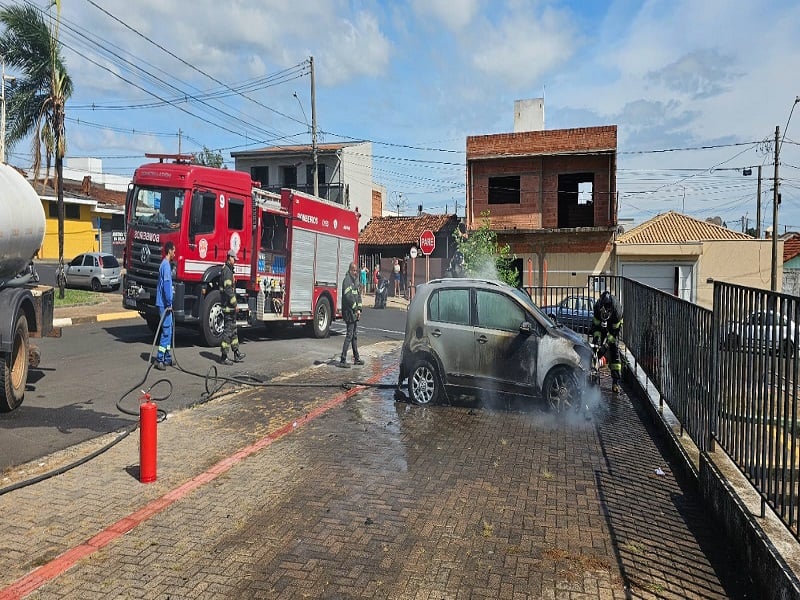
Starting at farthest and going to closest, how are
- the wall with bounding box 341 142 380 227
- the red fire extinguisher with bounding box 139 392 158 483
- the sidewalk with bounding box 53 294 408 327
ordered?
the wall with bounding box 341 142 380 227 → the sidewalk with bounding box 53 294 408 327 → the red fire extinguisher with bounding box 139 392 158 483

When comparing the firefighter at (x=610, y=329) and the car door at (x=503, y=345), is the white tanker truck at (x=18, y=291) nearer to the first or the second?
the car door at (x=503, y=345)

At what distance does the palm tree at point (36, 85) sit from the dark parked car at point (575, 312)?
15.6 metres

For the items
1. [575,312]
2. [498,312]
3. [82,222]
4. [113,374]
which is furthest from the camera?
[82,222]

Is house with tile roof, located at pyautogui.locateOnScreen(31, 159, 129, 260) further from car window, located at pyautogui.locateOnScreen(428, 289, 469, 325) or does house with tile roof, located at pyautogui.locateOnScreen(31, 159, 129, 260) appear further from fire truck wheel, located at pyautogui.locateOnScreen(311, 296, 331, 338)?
car window, located at pyautogui.locateOnScreen(428, 289, 469, 325)

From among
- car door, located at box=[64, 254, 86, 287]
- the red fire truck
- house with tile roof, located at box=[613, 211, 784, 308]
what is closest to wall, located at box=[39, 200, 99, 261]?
car door, located at box=[64, 254, 86, 287]

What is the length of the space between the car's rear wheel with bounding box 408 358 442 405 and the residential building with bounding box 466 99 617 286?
21.9m

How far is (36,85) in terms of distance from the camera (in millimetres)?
19422

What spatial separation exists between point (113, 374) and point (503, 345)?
614cm

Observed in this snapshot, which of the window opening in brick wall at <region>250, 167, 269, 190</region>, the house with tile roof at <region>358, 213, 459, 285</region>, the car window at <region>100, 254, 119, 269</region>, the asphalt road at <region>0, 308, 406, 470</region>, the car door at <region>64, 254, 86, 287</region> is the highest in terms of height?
the window opening in brick wall at <region>250, 167, 269, 190</region>

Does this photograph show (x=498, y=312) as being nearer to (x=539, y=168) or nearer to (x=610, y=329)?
(x=610, y=329)

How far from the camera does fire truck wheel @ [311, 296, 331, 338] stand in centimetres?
1584

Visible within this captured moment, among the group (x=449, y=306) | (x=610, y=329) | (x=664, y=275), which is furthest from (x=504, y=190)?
(x=449, y=306)

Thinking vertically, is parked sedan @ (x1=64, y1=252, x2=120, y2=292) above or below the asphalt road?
above

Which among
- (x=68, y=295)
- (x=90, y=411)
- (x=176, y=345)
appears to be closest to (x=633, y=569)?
(x=90, y=411)
